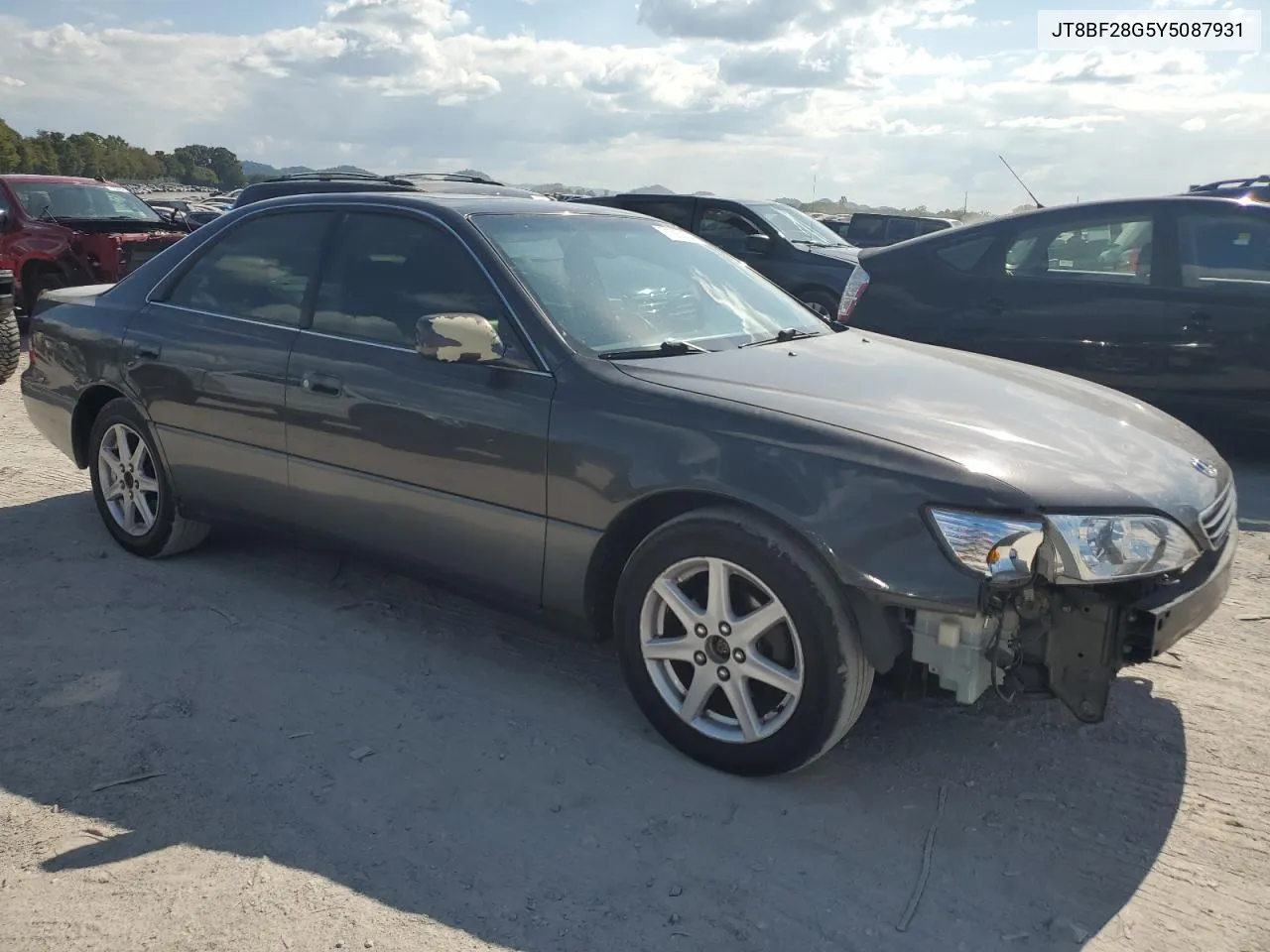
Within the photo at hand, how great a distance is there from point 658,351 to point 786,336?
0.69m

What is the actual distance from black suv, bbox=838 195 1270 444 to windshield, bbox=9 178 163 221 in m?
9.68

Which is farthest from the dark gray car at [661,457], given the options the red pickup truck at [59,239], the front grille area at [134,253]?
the red pickup truck at [59,239]

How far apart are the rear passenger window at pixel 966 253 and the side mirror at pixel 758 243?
3677 millimetres

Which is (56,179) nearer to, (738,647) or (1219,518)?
(738,647)

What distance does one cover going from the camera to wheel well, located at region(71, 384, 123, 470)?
502cm

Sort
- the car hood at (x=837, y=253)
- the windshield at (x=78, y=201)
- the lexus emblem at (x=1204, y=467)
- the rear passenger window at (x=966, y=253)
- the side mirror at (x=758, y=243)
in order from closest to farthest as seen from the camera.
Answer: the lexus emblem at (x=1204, y=467) < the rear passenger window at (x=966, y=253) < the side mirror at (x=758, y=243) < the car hood at (x=837, y=253) < the windshield at (x=78, y=201)

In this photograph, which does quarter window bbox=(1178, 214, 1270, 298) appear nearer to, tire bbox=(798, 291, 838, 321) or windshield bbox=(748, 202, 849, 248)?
tire bbox=(798, 291, 838, 321)

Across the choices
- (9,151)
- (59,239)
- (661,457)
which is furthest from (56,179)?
(9,151)

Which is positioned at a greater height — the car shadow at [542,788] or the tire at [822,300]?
the tire at [822,300]

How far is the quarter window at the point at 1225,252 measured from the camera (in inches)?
259

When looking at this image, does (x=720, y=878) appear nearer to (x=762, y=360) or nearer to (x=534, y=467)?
(x=534, y=467)

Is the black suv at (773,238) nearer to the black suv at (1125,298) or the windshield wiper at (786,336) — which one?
the black suv at (1125,298)

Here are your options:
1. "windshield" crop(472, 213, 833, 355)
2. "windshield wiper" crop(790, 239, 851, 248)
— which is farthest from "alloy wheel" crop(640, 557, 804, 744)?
"windshield wiper" crop(790, 239, 851, 248)

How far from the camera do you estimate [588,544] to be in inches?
135
